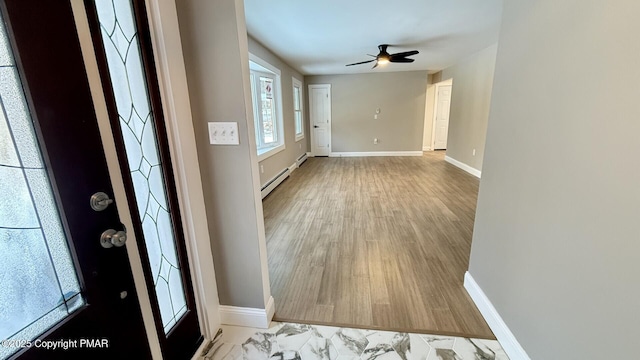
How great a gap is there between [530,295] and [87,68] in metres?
1.96

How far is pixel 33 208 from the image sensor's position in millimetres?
707

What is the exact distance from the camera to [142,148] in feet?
3.57

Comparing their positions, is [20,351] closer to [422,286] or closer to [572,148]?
[572,148]

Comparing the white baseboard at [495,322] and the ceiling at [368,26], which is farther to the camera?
the ceiling at [368,26]

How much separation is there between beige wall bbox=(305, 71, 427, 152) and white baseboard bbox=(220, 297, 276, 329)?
633cm

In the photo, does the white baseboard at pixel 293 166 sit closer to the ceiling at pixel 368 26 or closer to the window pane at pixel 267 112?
the window pane at pixel 267 112

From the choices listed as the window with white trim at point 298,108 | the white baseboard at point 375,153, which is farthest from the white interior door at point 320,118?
the window with white trim at point 298,108

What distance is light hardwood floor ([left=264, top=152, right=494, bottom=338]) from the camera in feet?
5.54

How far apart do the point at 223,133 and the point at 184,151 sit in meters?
0.20

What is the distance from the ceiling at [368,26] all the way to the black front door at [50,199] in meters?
2.18

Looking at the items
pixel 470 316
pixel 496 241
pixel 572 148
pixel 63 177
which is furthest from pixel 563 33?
pixel 63 177

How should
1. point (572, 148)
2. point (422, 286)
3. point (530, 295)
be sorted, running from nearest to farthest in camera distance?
point (572, 148)
point (530, 295)
point (422, 286)

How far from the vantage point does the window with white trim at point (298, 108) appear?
634 centimetres

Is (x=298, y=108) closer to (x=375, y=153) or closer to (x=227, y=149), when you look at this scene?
(x=375, y=153)
